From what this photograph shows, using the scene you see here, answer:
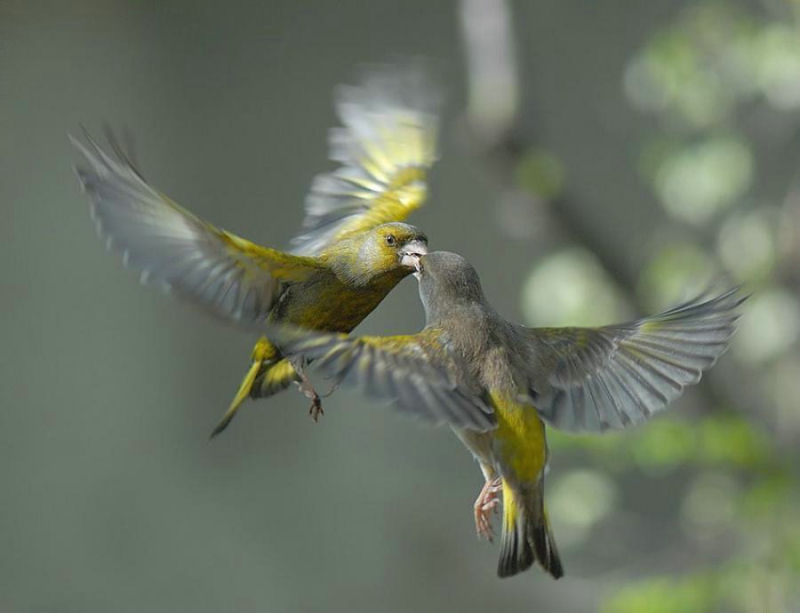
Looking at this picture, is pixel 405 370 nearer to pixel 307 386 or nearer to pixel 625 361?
pixel 307 386

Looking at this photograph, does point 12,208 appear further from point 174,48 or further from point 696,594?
point 696,594

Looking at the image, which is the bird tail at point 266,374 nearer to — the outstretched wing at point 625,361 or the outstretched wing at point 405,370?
the outstretched wing at point 405,370

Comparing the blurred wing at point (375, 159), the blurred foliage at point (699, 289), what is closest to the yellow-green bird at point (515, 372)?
the blurred wing at point (375, 159)

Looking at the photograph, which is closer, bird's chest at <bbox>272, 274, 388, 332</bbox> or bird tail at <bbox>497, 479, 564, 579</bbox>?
bird's chest at <bbox>272, 274, 388, 332</bbox>

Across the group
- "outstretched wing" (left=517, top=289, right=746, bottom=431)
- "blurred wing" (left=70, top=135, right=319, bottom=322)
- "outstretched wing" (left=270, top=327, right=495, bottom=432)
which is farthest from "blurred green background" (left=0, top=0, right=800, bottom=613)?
"blurred wing" (left=70, top=135, right=319, bottom=322)

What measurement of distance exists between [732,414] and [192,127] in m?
2.90

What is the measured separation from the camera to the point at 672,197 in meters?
4.01

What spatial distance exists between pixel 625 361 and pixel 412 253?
1.46ft

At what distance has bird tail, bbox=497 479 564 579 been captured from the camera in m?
1.65

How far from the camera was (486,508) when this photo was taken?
1569 mm

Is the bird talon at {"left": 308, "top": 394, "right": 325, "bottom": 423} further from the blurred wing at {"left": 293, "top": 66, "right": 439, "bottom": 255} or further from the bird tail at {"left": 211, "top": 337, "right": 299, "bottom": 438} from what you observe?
the blurred wing at {"left": 293, "top": 66, "right": 439, "bottom": 255}

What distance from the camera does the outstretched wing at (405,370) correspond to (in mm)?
1396

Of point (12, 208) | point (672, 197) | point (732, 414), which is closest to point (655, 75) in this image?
point (672, 197)

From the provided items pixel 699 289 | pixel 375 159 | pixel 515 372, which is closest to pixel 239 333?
pixel 699 289
